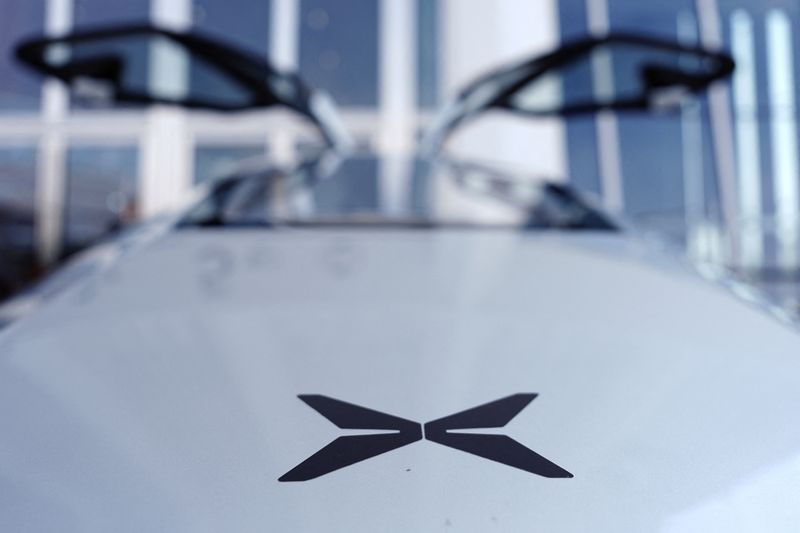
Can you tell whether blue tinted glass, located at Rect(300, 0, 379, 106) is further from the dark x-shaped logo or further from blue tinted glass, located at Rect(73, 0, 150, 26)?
the dark x-shaped logo

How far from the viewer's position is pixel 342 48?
17.6ft

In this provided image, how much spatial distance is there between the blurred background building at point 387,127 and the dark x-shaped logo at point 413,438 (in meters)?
4.81

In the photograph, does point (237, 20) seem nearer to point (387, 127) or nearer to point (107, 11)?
point (107, 11)

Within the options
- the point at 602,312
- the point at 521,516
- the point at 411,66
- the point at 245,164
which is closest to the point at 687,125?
the point at 411,66

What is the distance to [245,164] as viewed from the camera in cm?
141

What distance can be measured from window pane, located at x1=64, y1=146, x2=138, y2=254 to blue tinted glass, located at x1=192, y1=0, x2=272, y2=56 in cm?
119

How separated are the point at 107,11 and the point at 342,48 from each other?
1.96 m

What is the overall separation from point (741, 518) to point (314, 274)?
51cm

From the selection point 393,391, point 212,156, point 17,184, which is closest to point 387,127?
point 212,156

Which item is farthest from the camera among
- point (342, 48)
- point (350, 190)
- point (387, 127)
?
point (342, 48)

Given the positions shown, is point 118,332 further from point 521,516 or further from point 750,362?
point 750,362

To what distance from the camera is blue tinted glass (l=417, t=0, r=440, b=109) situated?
17.5ft

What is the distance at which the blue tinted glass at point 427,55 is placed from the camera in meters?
5.35

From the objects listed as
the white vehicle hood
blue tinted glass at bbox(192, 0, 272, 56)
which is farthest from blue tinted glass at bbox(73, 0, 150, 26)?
the white vehicle hood
